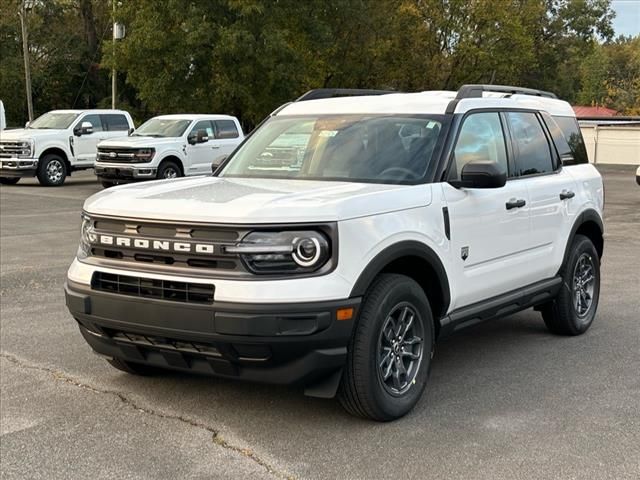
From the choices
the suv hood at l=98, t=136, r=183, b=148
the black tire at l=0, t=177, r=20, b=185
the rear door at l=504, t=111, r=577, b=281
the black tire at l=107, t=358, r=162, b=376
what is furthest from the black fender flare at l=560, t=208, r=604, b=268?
the black tire at l=0, t=177, r=20, b=185

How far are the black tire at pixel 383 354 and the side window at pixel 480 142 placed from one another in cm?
98

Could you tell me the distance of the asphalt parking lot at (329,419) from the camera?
402 cm

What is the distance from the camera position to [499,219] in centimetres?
544

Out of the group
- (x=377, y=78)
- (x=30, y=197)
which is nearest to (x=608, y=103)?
(x=377, y=78)

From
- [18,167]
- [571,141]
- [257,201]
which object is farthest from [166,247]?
[18,167]

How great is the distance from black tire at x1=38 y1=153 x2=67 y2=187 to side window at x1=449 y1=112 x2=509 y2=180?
17.7 m

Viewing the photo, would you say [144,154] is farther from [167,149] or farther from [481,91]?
[481,91]

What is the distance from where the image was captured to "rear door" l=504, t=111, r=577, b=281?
5.91 meters

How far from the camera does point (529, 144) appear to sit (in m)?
6.14

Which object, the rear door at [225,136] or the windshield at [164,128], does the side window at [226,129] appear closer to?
the rear door at [225,136]

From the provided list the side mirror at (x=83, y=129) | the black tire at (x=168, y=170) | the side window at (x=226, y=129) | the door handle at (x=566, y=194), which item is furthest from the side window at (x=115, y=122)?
the door handle at (x=566, y=194)

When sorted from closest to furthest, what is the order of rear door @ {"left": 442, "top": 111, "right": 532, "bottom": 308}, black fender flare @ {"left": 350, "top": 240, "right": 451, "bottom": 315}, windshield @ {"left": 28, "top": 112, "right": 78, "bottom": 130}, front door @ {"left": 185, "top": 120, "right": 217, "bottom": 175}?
black fender flare @ {"left": 350, "top": 240, "right": 451, "bottom": 315} < rear door @ {"left": 442, "top": 111, "right": 532, "bottom": 308} < front door @ {"left": 185, "top": 120, "right": 217, "bottom": 175} < windshield @ {"left": 28, "top": 112, "right": 78, "bottom": 130}

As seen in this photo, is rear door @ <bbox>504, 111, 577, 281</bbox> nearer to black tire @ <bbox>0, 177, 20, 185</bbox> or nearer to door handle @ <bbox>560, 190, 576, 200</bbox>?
door handle @ <bbox>560, 190, 576, 200</bbox>

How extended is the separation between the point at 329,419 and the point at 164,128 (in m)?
16.8
